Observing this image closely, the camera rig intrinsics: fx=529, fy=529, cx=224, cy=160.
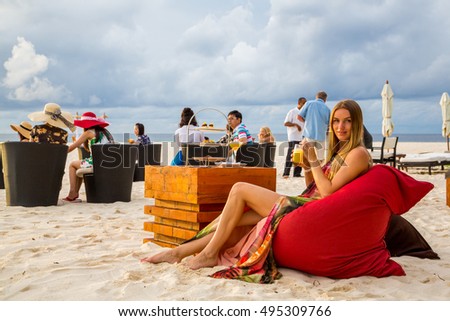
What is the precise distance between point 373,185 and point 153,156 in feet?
27.5

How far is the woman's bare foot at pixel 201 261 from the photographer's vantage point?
3.40 metres

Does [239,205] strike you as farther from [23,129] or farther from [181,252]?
[23,129]

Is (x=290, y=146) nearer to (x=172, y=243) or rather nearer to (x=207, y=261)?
(x=172, y=243)

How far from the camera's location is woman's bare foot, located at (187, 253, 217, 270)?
340 centimetres

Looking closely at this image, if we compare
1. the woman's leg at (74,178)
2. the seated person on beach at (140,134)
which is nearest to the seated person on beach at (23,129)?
the woman's leg at (74,178)

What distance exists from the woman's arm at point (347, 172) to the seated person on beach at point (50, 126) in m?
4.55

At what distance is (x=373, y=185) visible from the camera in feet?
10.1

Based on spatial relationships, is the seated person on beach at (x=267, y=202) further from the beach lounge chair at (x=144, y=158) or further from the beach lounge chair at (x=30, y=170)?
the beach lounge chair at (x=144, y=158)

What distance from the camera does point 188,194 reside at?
395 centimetres

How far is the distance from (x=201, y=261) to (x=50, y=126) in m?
4.14

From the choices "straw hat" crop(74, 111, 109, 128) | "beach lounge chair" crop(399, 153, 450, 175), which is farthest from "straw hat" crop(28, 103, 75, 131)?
"beach lounge chair" crop(399, 153, 450, 175)
